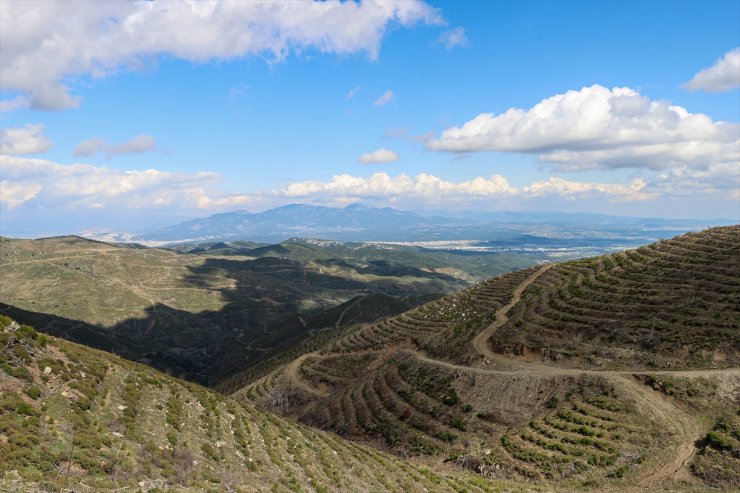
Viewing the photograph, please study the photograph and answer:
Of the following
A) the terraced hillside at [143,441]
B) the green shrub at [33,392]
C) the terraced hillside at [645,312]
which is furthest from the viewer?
the terraced hillside at [645,312]

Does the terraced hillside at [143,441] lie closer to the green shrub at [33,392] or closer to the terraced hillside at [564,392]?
the green shrub at [33,392]

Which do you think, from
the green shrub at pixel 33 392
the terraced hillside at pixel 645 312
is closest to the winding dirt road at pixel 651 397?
the terraced hillside at pixel 645 312

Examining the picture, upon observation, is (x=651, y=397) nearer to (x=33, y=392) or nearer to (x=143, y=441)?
(x=143, y=441)

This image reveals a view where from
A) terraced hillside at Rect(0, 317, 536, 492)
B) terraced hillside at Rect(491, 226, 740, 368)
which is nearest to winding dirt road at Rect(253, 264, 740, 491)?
terraced hillside at Rect(491, 226, 740, 368)

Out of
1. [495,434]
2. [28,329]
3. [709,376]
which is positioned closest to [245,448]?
[28,329]

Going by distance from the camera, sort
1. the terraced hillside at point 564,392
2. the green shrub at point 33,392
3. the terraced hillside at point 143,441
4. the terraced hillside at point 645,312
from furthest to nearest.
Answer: the terraced hillside at point 645,312, the terraced hillside at point 564,392, the green shrub at point 33,392, the terraced hillside at point 143,441

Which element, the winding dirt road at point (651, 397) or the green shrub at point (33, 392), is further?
the winding dirt road at point (651, 397)
